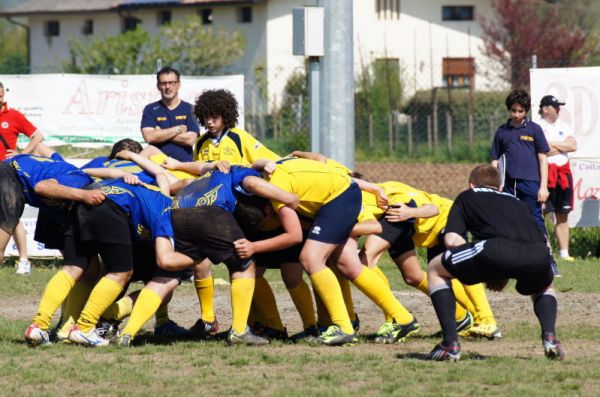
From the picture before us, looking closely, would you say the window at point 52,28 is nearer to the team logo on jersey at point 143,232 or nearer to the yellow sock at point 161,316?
the yellow sock at point 161,316

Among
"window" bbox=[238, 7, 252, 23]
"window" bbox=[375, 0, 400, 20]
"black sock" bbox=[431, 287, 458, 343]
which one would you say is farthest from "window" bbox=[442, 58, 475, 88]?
"black sock" bbox=[431, 287, 458, 343]

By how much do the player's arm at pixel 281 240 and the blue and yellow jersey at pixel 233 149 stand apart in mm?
1226

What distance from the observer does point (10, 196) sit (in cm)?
868

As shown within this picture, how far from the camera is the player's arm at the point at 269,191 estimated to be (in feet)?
26.5

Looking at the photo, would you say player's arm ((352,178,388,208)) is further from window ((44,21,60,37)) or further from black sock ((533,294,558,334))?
window ((44,21,60,37))

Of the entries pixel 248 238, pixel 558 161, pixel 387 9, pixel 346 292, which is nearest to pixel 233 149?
pixel 248 238

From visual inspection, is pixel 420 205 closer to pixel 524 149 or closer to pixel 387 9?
pixel 524 149

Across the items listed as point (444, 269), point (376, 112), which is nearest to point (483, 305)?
point (444, 269)

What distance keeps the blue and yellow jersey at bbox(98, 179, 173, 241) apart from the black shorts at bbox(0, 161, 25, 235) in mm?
687

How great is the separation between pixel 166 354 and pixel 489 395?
2501mm

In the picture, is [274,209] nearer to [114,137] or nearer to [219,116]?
[219,116]

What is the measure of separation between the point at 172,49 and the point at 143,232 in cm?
3472

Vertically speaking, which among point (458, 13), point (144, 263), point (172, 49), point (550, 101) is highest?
point (458, 13)

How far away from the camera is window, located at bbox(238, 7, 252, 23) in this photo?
47.8m
